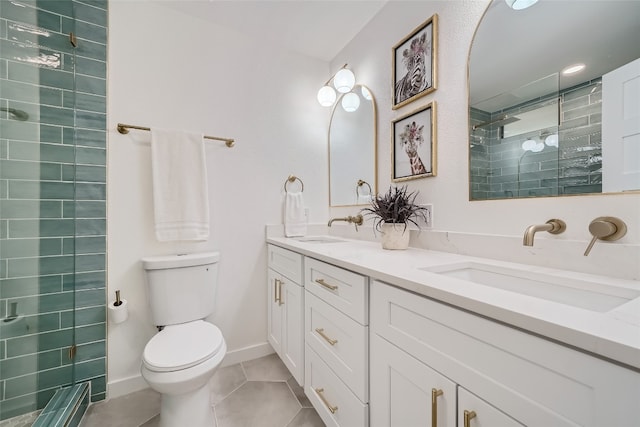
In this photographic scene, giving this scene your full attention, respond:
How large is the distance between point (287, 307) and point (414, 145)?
120cm

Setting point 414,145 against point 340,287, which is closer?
point 340,287

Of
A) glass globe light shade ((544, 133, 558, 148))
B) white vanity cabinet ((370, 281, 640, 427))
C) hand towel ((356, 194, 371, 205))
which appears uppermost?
glass globe light shade ((544, 133, 558, 148))

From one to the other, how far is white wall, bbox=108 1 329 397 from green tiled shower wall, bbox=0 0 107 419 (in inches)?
3.1

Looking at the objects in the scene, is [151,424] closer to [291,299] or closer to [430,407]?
[291,299]

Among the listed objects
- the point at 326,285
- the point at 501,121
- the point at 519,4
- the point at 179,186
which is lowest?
the point at 326,285

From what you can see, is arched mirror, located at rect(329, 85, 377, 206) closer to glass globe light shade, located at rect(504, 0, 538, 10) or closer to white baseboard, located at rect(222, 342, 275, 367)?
glass globe light shade, located at rect(504, 0, 538, 10)

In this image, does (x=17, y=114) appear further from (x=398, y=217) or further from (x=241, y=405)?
(x=398, y=217)

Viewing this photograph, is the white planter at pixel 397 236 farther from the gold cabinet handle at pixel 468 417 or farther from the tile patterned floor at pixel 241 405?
the tile patterned floor at pixel 241 405

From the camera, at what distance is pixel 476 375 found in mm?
551

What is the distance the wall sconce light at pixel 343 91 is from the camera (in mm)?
1819

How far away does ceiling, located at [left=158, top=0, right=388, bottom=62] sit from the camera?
5.27 ft

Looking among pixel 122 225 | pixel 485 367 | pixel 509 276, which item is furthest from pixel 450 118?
pixel 122 225

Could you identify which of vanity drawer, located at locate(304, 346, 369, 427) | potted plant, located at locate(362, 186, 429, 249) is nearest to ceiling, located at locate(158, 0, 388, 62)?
potted plant, located at locate(362, 186, 429, 249)

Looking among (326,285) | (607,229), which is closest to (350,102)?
(326,285)
